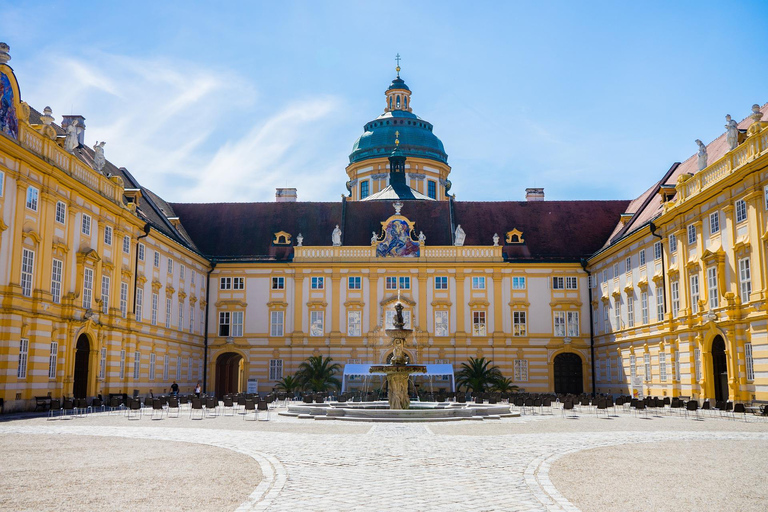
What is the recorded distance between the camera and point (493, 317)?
167ft

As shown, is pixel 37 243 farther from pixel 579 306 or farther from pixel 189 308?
pixel 579 306

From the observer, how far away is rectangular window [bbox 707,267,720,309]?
108ft

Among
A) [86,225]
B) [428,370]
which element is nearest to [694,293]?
[428,370]

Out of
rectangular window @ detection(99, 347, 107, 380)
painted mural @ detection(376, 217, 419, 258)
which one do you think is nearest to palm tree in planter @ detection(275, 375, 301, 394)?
painted mural @ detection(376, 217, 419, 258)

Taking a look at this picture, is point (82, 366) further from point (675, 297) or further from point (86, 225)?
point (675, 297)

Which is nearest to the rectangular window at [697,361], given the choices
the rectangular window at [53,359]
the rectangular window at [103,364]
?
the rectangular window at [103,364]

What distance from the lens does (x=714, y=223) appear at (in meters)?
33.2

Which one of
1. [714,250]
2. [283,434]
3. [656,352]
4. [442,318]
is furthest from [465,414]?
[442,318]

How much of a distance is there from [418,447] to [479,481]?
491 cm

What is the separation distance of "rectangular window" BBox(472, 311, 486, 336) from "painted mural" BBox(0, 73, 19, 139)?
3088 centimetres

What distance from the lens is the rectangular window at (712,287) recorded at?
32941 millimetres

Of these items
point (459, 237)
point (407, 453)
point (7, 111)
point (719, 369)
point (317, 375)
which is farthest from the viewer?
point (459, 237)

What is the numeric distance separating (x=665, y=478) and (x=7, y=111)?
26.6 metres

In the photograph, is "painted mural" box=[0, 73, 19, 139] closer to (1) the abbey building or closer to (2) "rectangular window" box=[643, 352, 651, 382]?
(1) the abbey building
